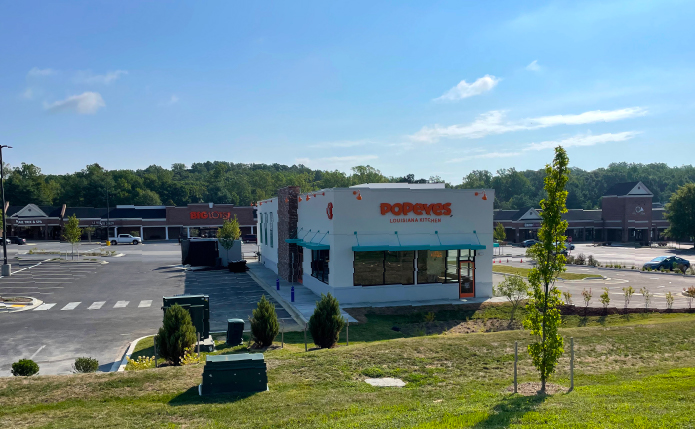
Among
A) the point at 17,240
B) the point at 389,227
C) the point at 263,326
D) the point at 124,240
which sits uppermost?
the point at 389,227

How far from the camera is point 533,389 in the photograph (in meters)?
11.0

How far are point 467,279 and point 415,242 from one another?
358cm

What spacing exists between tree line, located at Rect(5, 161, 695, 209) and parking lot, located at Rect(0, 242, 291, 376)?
48018mm

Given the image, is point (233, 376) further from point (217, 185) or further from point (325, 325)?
point (217, 185)

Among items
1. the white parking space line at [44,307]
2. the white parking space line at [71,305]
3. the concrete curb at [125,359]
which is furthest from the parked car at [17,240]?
the concrete curb at [125,359]

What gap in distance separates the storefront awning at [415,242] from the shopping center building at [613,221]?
59.0m

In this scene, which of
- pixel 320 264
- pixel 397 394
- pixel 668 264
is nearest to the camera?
pixel 397 394

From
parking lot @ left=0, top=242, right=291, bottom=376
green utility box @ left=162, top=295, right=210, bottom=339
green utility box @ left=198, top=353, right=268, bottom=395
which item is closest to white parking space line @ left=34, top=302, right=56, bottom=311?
parking lot @ left=0, top=242, right=291, bottom=376

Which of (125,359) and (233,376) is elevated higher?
(233,376)

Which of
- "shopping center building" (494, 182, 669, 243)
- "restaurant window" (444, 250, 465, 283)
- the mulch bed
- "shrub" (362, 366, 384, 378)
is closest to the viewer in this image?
the mulch bed

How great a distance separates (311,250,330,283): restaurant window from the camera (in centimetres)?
2716

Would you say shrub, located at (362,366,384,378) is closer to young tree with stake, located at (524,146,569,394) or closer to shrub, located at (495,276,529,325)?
young tree with stake, located at (524,146,569,394)

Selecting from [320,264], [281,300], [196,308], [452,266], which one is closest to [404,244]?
[452,266]

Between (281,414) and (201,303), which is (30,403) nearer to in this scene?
(281,414)
